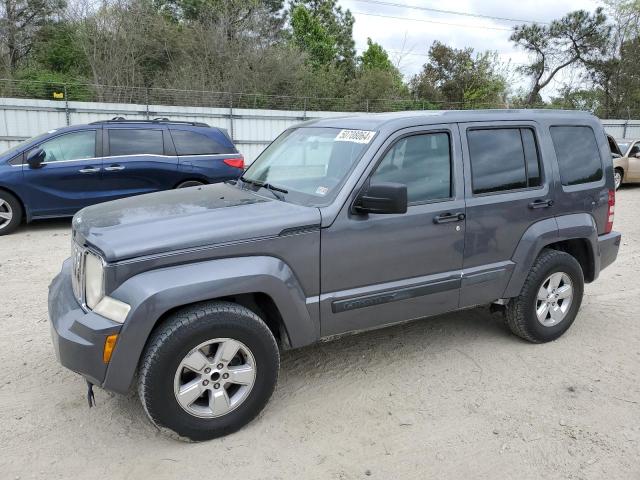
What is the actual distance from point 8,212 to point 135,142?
218 cm

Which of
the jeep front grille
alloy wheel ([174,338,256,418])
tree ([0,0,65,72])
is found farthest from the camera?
tree ([0,0,65,72])

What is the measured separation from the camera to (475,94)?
110 feet

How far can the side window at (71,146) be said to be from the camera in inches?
323

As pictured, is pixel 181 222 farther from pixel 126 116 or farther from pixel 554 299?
pixel 126 116

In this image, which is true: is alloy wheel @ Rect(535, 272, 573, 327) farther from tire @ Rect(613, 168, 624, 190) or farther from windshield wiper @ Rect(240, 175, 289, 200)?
tire @ Rect(613, 168, 624, 190)

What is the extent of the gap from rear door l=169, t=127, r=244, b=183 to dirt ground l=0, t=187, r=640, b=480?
15.1ft

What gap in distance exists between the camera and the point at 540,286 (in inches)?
165

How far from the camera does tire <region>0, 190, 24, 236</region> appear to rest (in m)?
7.91

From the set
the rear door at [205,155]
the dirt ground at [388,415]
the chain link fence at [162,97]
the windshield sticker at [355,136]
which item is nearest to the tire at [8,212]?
the rear door at [205,155]

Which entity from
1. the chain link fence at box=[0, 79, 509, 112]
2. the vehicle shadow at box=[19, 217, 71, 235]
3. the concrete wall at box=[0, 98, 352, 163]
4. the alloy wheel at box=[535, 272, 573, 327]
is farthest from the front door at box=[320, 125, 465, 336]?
the chain link fence at box=[0, 79, 509, 112]

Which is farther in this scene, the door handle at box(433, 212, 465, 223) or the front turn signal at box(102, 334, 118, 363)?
the door handle at box(433, 212, 465, 223)

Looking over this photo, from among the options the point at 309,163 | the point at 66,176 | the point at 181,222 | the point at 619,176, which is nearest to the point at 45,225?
the point at 66,176

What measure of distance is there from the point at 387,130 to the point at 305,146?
2.44 feet

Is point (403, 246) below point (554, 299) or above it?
above
